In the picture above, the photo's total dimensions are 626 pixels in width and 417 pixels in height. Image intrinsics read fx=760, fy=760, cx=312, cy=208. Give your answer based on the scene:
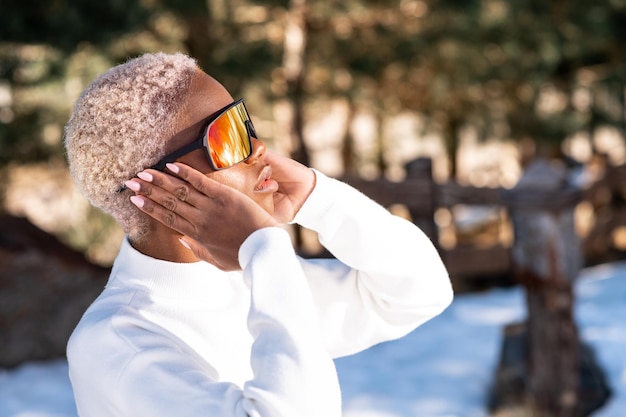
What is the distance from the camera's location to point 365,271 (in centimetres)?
182

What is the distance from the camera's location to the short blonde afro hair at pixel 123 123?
146 cm

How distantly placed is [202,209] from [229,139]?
174 millimetres

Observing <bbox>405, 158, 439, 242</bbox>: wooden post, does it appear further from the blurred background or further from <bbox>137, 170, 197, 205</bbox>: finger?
<bbox>137, 170, 197, 205</bbox>: finger

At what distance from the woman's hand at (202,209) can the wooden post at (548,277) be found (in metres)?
2.78

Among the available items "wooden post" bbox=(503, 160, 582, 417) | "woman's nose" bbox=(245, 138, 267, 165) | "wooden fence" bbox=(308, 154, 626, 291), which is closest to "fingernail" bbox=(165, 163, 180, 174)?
"woman's nose" bbox=(245, 138, 267, 165)

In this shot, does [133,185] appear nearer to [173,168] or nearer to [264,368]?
[173,168]

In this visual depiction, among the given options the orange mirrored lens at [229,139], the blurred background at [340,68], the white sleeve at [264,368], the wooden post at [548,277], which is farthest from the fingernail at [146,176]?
the blurred background at [340,68]

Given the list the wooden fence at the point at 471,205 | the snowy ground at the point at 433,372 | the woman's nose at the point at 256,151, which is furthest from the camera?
the wooden fence at the point at 471,205

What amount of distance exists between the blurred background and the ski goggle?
15.3 ft

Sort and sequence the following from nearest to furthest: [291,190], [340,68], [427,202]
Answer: [291,190]
[427,202]
[340,68]

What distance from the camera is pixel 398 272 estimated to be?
178cm

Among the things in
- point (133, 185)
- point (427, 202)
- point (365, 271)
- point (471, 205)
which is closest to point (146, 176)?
point (133, 185)

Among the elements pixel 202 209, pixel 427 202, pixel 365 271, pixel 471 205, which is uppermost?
pixel 202 209

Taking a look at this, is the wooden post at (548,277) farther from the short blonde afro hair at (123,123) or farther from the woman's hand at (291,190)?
the short blonde afro hair at (123,123)
